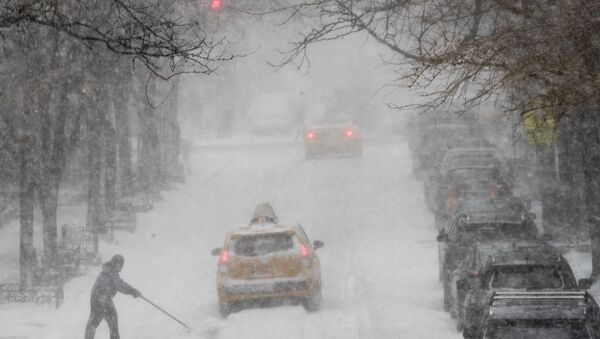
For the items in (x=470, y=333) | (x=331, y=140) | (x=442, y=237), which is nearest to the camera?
(x=470, y=333)

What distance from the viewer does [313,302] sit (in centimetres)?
1695

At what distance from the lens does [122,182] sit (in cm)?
3067

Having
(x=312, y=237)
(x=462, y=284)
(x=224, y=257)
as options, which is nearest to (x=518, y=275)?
(x=462, y=284)

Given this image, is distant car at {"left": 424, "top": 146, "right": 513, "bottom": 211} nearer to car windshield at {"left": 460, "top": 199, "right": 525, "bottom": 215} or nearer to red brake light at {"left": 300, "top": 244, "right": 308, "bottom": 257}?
car windshield at {"left": 460, "top": 199, "right": 525, "bottom": 215}

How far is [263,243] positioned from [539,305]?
596cm

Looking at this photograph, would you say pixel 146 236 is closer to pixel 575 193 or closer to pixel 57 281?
pixel 57 281

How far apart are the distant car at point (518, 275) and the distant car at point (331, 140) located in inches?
996

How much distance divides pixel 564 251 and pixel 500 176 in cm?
447

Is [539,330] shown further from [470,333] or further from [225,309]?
[225,309]

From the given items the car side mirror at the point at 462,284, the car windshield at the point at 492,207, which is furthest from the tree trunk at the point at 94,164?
the car side mirror at the point at 462,284

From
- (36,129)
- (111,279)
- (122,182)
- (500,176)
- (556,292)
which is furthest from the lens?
(122,182)

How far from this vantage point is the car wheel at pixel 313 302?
16911 millimetres

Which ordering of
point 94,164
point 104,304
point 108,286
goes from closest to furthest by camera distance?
point 104,304 → point 108,286 → point 94,164

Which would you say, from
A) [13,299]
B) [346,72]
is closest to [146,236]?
[13,299]
